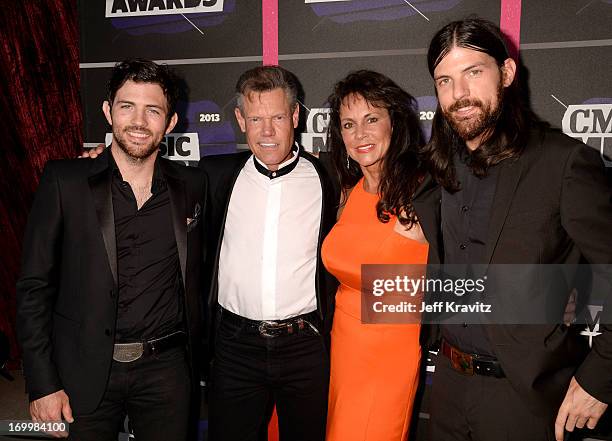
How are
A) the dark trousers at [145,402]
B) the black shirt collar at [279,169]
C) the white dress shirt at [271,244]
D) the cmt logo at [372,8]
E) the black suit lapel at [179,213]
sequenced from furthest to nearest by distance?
1. the cmt logo at [372,8]
2. the black shirt collar at [279,169]
3. the white dress shirt at [271,244]
4. the black suit lapel at [179,213]
5. the dark trousers at [145,402]

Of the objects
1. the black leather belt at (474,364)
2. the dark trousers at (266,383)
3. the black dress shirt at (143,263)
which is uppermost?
the black dress shirt at (143,263)

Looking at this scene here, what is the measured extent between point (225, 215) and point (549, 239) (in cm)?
162

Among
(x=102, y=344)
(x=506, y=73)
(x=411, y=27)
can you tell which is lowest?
(x=102, y=344)

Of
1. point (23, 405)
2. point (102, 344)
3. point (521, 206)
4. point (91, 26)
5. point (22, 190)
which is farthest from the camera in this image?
point (22, 190)

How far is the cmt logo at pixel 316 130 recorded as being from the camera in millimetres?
3219

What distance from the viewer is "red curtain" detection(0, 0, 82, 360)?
427 centimetres

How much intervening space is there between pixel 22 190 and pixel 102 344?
324 cm

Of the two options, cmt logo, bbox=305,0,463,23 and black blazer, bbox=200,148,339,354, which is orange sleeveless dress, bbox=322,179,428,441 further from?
cmt logo, bbox=305,0,463,23

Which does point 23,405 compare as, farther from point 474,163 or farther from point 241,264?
point 474,163

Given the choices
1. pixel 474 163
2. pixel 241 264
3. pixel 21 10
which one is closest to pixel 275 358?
Answer: pixel 241 264

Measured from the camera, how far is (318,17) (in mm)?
3156

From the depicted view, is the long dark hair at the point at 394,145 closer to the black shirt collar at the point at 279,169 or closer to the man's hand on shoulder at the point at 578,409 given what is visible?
the black shirt collar at the point at 279,169

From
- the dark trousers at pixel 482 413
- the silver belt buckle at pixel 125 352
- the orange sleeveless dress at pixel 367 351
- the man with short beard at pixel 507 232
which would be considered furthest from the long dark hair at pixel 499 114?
the silver belt buckle at pixel 125 352

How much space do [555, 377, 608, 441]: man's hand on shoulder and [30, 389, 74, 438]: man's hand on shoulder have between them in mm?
2069
